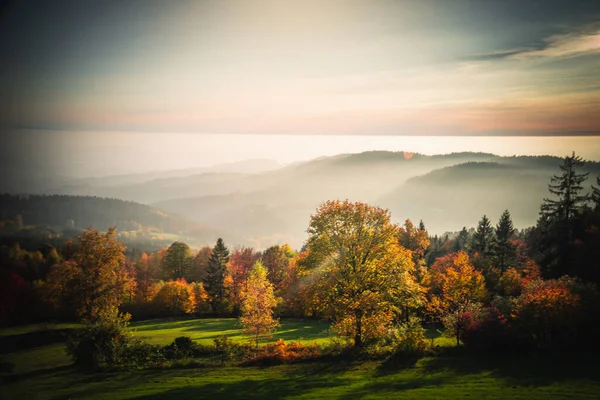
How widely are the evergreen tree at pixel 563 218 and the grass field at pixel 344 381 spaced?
18108mm

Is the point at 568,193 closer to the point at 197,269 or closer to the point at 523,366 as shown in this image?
the point at 523,366

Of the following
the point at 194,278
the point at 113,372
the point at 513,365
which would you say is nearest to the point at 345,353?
the point at 513,365

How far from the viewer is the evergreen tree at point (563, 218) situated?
39.9 metres

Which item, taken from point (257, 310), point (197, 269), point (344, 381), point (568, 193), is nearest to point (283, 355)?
point (257, 310)

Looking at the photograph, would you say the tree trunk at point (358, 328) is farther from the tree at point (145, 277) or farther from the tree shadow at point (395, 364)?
the tree at point (145, 277)

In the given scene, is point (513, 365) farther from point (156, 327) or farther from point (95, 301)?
point (156, 327)

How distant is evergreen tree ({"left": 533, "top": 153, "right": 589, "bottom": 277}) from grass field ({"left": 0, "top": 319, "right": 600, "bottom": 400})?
1811 centimetres

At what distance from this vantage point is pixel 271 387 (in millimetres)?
24469

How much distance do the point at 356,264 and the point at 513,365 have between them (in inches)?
539

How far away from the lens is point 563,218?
136 feet

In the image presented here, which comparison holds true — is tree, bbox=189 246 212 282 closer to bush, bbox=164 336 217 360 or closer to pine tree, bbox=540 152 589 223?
bush, bbox=164 336 217 360

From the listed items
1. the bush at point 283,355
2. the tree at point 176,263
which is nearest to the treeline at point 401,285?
the bush at point 283,355

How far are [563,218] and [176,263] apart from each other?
261 feet

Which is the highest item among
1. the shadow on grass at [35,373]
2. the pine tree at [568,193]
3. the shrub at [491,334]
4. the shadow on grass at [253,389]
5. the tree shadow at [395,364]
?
the pine tree at [568,193]
